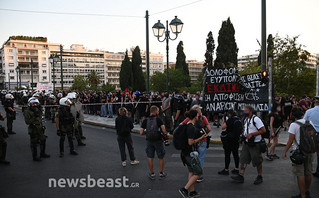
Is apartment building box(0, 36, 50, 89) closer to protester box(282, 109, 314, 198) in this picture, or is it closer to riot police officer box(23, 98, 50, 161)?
riot police officer box(23, 98, 50, 161)

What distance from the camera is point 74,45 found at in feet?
420

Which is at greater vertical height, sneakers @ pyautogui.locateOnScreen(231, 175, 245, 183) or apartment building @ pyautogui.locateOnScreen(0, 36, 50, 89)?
apartment building @ pyautogui.locateOnScreen(0, 36, 50, 89)

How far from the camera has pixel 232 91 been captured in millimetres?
10969

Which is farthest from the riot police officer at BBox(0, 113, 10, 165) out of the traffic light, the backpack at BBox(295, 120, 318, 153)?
the traffic light

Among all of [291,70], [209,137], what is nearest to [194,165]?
[209,137]

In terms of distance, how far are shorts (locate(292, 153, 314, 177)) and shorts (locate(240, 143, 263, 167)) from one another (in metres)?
0.91

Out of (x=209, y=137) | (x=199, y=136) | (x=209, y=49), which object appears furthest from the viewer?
(x=209, y=49)

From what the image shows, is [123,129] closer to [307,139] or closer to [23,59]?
[307,139]

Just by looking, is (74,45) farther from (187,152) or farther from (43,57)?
(187,152)

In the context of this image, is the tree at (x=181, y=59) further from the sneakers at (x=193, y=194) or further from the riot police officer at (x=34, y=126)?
the sneakers at (x=193, y=194)

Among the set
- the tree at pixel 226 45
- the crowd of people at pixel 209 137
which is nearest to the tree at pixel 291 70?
the crowd of people at pixel 209 137

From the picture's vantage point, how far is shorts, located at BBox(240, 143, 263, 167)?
5988mm

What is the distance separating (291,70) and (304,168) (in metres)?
18.9

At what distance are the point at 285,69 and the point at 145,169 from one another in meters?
18.9
